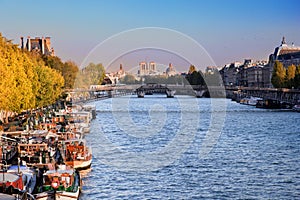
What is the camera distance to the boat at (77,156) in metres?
23.2

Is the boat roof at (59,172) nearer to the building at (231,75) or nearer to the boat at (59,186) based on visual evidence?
the boat at (59,186)

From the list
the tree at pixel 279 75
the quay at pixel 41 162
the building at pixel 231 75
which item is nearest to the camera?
the quay at pixel 41 162

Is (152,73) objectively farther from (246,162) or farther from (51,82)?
(246,162)

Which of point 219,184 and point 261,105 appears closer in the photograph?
point 219,184

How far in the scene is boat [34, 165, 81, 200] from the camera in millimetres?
16906

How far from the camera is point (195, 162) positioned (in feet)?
82.0

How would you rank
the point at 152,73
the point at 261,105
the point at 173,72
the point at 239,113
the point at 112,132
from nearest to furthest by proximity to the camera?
the point at 112,132, the point at 239,113, the point at 261,105, the point at 152,73, the point at 173,72

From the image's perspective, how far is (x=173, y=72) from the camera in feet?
467

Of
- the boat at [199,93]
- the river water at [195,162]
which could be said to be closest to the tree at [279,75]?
the boat at [199,93]

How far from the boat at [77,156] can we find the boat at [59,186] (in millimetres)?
4072

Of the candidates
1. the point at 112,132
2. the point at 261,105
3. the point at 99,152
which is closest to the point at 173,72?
the point at 261,105

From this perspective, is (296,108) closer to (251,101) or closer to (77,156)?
(251,101)

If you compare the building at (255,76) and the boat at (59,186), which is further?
the building at (255,76)

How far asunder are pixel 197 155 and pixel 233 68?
111 meters
